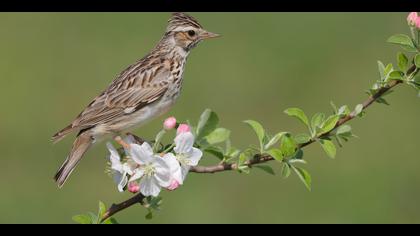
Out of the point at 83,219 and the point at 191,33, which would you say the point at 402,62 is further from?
the point at 191,33

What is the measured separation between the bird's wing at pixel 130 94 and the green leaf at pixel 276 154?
7.71ft

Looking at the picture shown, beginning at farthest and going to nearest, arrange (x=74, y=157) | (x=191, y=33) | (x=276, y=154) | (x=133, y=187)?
(x=191, y=33) → (x=74, y=157) → (x=133, y=187) → (x=276, y=154)

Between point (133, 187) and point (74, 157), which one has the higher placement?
point (133, 187)

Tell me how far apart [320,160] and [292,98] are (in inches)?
89.1

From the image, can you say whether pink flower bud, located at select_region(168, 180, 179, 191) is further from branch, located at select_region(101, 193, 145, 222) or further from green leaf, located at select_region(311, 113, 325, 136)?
green leaf, located at select_region(311, 113, 325, 136)

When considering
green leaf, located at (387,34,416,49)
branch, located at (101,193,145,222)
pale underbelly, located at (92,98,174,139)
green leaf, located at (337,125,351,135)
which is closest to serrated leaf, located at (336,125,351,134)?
green leaf, located at (337,125,351,135)

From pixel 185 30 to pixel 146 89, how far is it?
1.79 ft

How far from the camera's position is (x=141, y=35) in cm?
1877

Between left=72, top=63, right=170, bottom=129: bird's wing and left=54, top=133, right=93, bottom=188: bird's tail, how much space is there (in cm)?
26

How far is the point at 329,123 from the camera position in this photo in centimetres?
425

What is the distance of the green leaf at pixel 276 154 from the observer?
4117 millimetres

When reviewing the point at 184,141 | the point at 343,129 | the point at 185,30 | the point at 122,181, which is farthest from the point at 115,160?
the point at 185,30

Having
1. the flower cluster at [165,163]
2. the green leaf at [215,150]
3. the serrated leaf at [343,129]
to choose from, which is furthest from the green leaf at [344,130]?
the flower cluster at [165,163]

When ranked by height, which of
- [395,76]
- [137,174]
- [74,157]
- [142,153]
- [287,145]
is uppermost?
[395,76]
